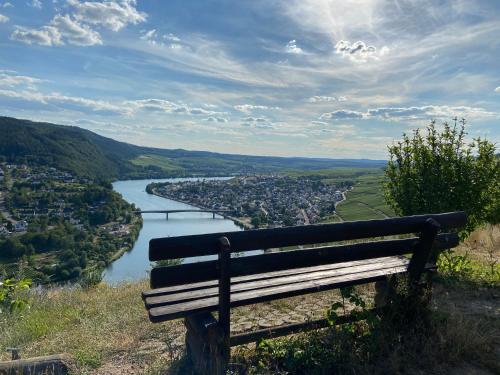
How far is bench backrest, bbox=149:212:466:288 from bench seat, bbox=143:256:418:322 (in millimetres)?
261

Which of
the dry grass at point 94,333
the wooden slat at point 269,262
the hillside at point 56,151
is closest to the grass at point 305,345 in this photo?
the dry grass at point 94,333

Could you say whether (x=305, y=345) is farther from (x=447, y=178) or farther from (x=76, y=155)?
(x=76, y=155)

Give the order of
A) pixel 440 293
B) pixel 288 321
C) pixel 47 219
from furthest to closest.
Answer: pixel 47 219, pixel 440 293, pixel 288 321

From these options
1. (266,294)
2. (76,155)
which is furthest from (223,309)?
(76,155)

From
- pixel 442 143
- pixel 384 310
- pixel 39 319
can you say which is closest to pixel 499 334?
pixel 384 310

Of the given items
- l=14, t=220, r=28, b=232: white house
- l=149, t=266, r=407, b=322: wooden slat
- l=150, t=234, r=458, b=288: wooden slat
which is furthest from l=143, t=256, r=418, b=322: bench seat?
l=14, t=220, r=28, b=232: white house

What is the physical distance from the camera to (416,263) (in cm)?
373

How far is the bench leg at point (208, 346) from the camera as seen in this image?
2.94 metres

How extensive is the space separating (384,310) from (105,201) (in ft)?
210

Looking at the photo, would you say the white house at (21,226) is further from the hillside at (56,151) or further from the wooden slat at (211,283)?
the hillside at (56,151)

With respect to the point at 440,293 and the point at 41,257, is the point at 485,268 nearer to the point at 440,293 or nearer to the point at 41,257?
the point at 440,293

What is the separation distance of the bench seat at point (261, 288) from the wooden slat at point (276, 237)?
55 centimetres

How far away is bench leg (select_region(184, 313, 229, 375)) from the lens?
9.66ft

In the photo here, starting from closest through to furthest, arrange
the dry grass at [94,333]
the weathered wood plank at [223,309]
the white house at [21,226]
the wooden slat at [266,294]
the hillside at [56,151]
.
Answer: the weathered wood plank at [223,309] < the wooden slat at [266,294] < the dry grass at [94,333] < the white house at [21,226] < the hillside at [56,151]
